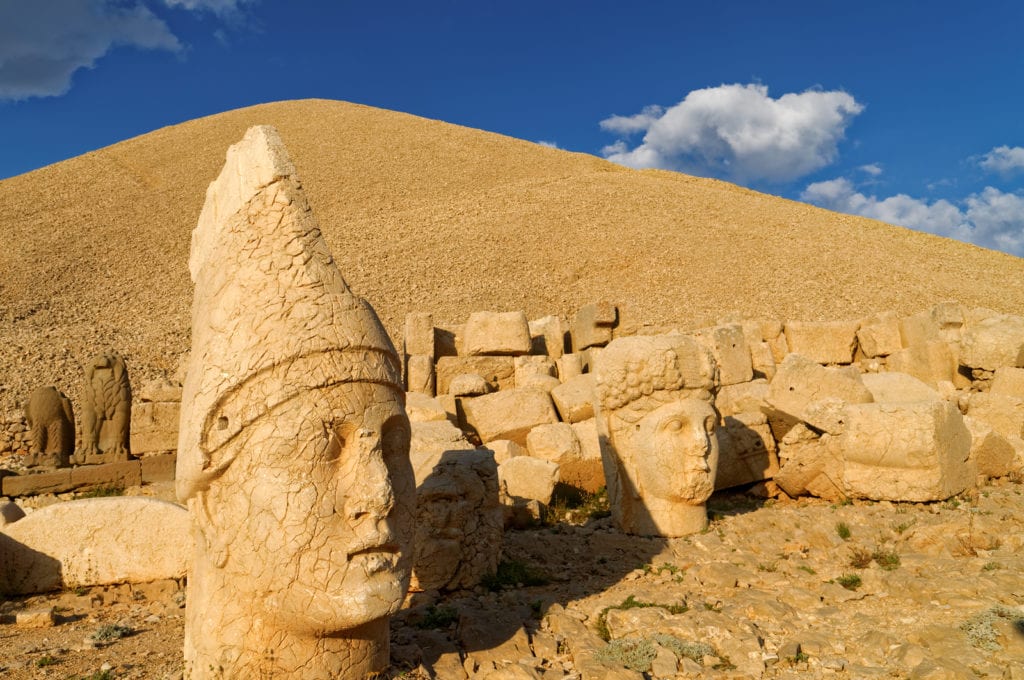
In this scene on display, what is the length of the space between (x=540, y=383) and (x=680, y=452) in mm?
4978

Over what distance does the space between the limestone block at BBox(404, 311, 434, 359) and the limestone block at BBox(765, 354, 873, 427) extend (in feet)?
18.3

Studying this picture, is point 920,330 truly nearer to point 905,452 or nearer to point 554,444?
point 905,452

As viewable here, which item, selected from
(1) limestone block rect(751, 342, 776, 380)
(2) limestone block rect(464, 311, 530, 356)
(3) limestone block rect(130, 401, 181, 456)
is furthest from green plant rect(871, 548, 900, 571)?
(3) limestone block rect(130, 401, 181, 456)

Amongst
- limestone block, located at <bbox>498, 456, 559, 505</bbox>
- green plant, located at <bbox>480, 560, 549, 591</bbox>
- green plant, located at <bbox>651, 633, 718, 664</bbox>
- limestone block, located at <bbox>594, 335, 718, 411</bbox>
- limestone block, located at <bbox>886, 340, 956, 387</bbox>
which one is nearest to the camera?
green plant, located at <bbox>651, 633, 718, 664</bbox>

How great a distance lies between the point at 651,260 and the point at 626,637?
19730 millimetres

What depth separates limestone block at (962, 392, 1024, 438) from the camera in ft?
26.8

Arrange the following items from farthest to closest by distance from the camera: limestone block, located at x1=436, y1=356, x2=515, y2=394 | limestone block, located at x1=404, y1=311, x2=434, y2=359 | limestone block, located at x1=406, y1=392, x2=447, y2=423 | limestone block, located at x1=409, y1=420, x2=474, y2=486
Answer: limestone block, located at x1=404, y1=311, x2=434, y2=359 → limestone block, located at x1=436, y1=356, x2=515, y2=394 → limestone block, located at x1=406, y1=392, x2=447, y2=423 → limestone block, located at x1=409, y1=420, x2=474, y2=486

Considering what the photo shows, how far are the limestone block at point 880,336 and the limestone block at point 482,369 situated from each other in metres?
5.50

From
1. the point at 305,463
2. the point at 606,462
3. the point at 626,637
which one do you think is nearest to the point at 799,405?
the point at 606,462

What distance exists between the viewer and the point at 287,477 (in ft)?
9.72

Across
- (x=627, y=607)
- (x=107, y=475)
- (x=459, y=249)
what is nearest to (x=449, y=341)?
(x=107, y=475)

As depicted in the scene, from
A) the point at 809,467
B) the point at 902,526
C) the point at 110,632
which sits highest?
the point at 809,467

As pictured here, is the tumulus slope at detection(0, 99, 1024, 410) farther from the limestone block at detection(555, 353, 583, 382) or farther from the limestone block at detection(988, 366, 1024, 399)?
the limestone block at detection(988, 366, 1024, 399)

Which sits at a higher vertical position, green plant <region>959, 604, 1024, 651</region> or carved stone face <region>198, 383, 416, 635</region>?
carved stone face <region>198, 383, 416, 635</region>
